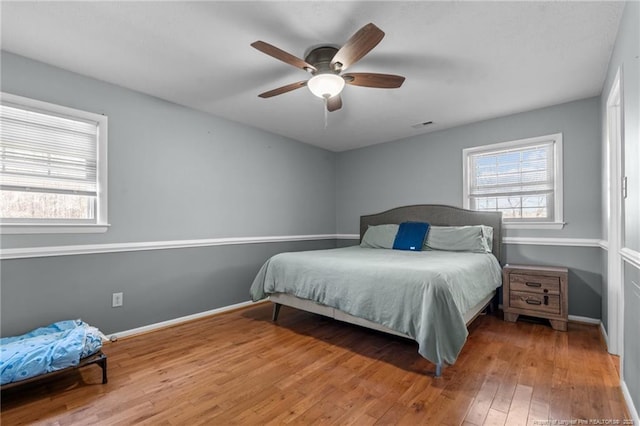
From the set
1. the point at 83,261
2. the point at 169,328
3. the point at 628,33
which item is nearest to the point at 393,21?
the point at 628,33

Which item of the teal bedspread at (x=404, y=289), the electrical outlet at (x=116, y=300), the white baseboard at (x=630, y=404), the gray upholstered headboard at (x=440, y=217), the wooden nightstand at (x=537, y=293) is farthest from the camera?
the gray upholstered headboard at (x=440, y=217)

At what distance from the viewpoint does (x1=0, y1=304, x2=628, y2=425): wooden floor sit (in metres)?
1.68

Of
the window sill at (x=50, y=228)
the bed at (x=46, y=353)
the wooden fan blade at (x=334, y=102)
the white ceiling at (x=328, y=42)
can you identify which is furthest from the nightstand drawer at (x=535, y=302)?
the window sill at (x=50, y=228)

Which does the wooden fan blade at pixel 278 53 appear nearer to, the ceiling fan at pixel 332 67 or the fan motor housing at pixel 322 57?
the ceiling fan at pixel 332 67

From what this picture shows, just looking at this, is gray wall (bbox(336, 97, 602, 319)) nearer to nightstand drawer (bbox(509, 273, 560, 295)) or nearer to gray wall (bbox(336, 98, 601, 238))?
gray wall (bbox(336, 98, 601, 238))

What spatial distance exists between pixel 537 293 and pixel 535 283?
10 cm

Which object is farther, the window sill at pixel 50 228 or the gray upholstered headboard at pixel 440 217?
the gray upholstered headboard at pixel 440 217

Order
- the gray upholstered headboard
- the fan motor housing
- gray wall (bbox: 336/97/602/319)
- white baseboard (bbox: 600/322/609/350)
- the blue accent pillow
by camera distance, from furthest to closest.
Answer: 1. the blue accent pillow
2. the gray upholstered headboard
3. gray wall (bbox: 336/97/602/319)
4. white baseboard (bbox: 600/322/609/350)
5. the fan motor housing

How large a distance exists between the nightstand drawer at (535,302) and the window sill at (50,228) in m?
4.10

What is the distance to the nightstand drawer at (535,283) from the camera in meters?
2.99

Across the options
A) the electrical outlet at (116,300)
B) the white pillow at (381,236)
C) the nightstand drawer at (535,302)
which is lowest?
the nightstand drawer at (535,302)

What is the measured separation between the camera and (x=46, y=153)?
8.30 feet

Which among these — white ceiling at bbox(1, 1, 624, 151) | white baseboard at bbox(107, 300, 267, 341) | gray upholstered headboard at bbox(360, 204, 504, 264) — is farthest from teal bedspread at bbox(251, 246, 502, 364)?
white ceiling at bbox(1, 1, 624, 151)

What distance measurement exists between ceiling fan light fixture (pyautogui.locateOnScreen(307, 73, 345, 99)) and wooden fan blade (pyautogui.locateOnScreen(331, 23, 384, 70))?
8cm
